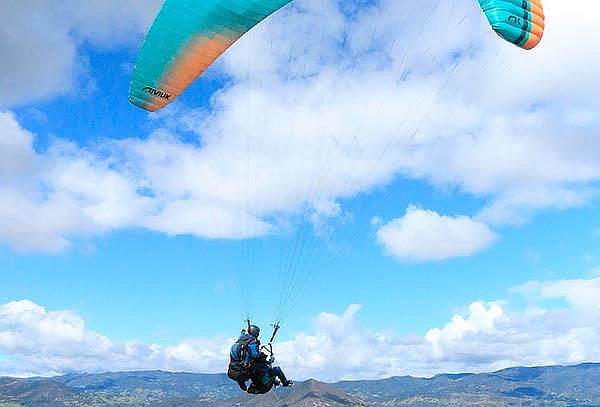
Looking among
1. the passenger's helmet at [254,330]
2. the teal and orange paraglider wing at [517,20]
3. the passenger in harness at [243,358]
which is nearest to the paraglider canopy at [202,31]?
the teal and orange paraglider wing at [517,20]

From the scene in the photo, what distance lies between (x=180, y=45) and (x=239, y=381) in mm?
10457

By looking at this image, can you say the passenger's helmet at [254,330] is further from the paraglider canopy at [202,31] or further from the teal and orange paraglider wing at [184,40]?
the paraglider canopy at [202,31]

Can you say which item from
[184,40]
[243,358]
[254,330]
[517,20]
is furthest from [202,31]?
[243,358]

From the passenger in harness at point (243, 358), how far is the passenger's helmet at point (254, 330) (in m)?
0.12

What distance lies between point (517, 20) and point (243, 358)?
1262 centimetres

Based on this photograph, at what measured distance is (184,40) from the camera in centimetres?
1616

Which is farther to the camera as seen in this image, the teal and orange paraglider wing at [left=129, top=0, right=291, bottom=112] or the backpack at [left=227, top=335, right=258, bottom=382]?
the backpack at [left=227, top=335, right=258, bottom=382]

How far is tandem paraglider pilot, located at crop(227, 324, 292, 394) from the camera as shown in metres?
17.2

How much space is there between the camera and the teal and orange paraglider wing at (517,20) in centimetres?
1456

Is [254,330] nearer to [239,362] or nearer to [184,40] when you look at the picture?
[239,362]

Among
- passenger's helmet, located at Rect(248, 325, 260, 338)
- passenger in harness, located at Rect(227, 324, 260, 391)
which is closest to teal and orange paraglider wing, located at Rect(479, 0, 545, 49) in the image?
passenger's helmet, located at Rect(248, 325, 260, 338)

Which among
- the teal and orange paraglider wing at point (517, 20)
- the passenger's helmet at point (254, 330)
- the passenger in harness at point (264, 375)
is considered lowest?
the passenger in harness at point (264, 375)

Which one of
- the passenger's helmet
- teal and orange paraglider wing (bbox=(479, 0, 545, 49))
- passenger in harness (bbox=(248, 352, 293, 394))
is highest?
teal and orange paraglider wing (bbox=(479, 0, 545, 49))

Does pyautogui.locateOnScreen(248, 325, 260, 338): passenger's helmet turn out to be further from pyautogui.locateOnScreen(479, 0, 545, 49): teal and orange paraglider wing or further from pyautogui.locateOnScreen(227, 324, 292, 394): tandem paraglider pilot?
pyautogui.locateOnScreen(479, 0, 545, 49): teal and orange paraglider wing
